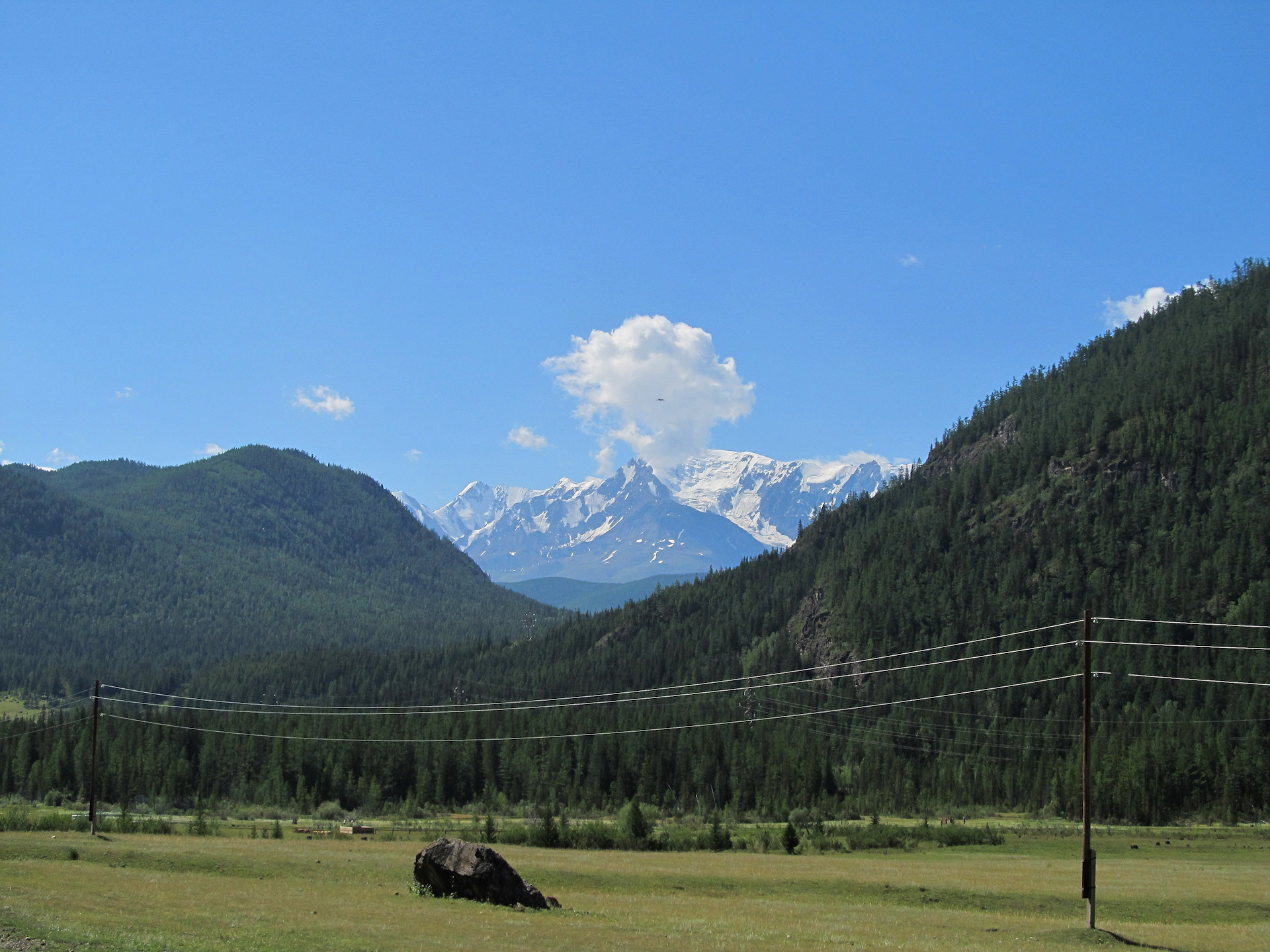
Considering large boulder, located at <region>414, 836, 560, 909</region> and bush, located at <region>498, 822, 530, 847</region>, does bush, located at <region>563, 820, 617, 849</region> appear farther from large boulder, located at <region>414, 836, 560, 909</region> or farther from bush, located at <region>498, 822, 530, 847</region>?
large boulder, located at <region>414, 836, 560, 909</region>

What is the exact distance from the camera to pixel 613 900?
4775 cm

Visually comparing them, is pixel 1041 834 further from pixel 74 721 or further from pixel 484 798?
pixel 74 721

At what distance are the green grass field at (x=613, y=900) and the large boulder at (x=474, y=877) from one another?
37.9 inches

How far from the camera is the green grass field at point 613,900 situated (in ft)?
108

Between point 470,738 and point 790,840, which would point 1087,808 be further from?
point 470,738

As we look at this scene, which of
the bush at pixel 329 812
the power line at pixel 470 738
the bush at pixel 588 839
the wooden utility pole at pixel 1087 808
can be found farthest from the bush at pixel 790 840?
the power line at pixel 470 738

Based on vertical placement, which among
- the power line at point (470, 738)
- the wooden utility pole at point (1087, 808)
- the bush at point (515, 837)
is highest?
the wooden utility pole at point (1087, 808)

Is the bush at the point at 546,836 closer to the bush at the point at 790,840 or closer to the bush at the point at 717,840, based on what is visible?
the bush at the point at 717,840

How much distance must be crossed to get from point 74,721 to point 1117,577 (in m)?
174

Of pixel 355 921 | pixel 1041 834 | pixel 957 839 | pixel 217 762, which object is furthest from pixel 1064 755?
pixel 355 921

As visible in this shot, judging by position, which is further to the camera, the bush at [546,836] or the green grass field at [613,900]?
the bush at [546,836]

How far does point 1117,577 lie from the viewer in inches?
7441

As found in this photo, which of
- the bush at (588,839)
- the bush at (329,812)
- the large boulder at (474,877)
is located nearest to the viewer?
the large boulder at (474,877)

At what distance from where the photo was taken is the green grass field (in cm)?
3303
